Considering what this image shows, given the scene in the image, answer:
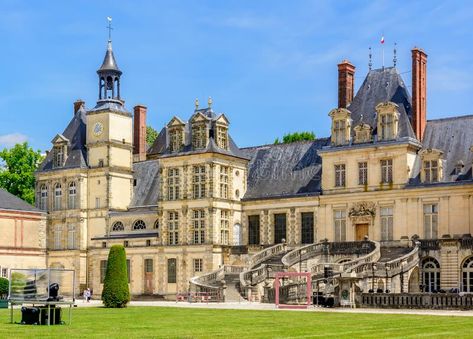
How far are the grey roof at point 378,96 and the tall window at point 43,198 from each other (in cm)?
2136

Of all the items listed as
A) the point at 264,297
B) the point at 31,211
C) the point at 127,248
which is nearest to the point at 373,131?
the point at 264,297

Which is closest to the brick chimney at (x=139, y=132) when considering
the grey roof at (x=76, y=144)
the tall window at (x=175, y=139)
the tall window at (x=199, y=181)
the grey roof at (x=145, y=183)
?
the grey roof at (x=76, y=144)

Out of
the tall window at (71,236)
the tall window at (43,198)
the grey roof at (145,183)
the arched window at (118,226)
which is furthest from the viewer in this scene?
the tall window at (43,198)

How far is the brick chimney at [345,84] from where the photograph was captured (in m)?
51.8

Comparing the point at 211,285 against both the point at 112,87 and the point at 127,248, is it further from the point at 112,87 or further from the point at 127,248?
the point at 112,87

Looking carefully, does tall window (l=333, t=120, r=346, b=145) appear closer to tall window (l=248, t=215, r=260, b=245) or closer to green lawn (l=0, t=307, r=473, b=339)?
tall window (l=248, t=215, r=260, b=245)

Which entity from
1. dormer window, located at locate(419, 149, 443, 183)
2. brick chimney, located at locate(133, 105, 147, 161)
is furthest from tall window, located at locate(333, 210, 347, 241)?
brick chimney, located at locate(133, 105, 147, 161)

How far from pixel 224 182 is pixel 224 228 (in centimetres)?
268

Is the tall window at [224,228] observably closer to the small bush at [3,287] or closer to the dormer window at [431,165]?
the dormer window at [431,165]

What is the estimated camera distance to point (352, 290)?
120 feet

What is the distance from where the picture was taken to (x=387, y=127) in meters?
48.4

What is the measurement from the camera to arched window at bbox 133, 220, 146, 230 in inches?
2250

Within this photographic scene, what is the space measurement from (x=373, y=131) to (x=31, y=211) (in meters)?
23.1

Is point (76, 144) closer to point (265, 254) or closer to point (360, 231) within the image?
point (265, 254)
